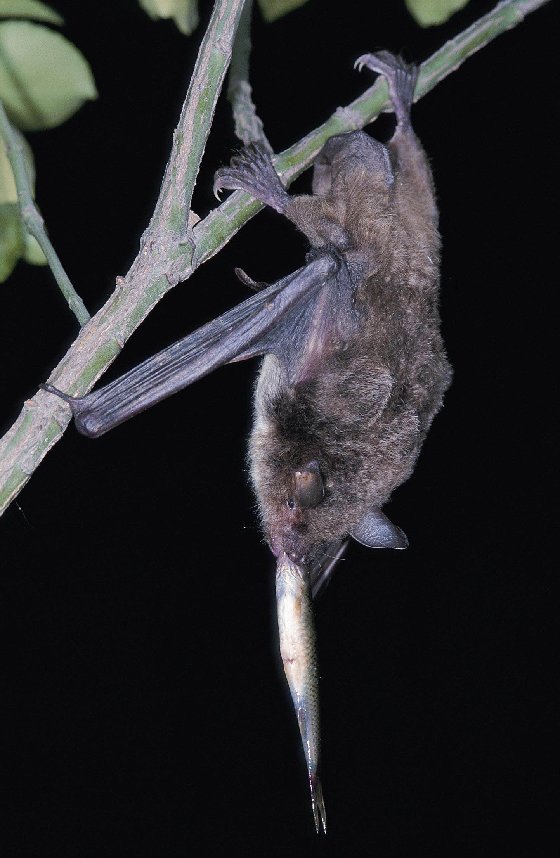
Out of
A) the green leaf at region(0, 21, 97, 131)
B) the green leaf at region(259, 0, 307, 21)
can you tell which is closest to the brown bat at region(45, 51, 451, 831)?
the green leaf at region(259, 0, 307, 21)

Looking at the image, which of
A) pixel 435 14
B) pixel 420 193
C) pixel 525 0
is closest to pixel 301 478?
pixel 420 193

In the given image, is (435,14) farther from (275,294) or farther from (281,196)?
(275,294)

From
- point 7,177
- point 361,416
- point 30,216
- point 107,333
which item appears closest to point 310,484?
point 361,416

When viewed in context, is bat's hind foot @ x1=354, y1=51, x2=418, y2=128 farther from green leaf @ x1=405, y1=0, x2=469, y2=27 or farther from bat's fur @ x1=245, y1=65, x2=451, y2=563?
green leaf @ x1=405, y1=0, x2=469, y2=27

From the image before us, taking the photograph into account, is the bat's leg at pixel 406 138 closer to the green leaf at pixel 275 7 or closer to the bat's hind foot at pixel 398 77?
the bat's hind foot at pixel 398 77

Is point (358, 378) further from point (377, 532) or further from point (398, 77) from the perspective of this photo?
point (398, 77)

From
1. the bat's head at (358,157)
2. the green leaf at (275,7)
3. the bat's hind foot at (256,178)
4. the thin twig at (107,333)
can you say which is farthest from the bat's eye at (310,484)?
the green leaf at (275,7)

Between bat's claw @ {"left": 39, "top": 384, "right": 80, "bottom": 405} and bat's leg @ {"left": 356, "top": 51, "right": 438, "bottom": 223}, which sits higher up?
bat's leg @ {"left": 356, "top": 51, "right": 438, "bottom": 223}
